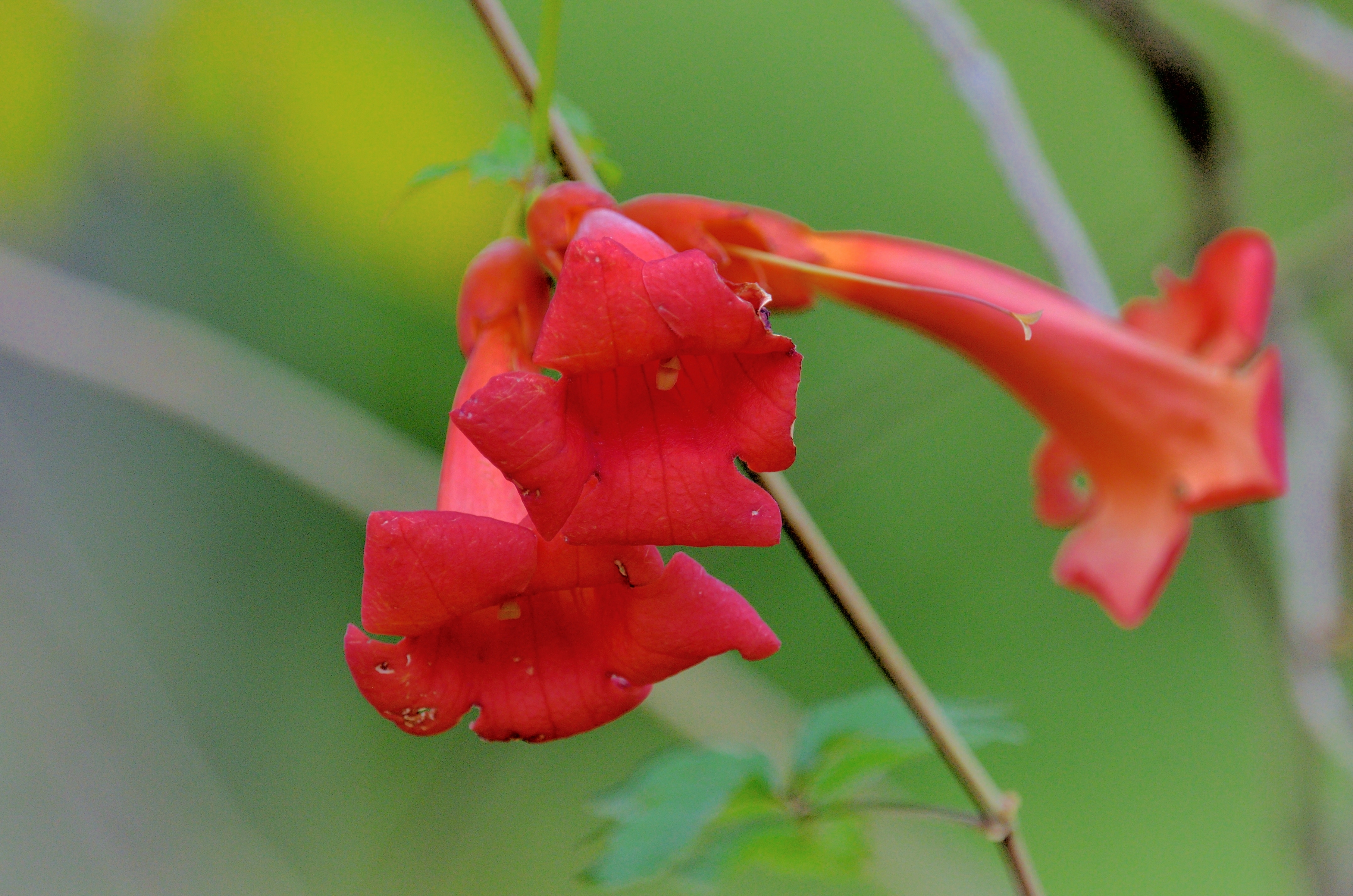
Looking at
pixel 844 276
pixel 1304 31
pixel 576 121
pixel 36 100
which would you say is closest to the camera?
pixel 844 276

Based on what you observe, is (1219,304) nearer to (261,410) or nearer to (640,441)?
(640,441)

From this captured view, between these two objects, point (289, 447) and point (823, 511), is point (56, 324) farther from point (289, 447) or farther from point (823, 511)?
point (823, 511)

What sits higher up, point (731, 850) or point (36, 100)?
point (36, 100)

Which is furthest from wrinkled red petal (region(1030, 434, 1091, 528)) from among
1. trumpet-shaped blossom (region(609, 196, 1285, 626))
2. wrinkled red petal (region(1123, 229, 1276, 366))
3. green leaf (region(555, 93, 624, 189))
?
green leaf (region(555, 93, 624, 189))

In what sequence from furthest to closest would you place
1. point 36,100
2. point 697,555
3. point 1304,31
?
point 697,555
point 36,100
point 1304,31

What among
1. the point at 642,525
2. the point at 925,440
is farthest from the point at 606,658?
the point at 925,440

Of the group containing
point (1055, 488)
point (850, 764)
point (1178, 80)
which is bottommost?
point (850, 764)

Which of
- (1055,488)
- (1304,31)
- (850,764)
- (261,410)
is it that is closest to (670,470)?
(850,764)
